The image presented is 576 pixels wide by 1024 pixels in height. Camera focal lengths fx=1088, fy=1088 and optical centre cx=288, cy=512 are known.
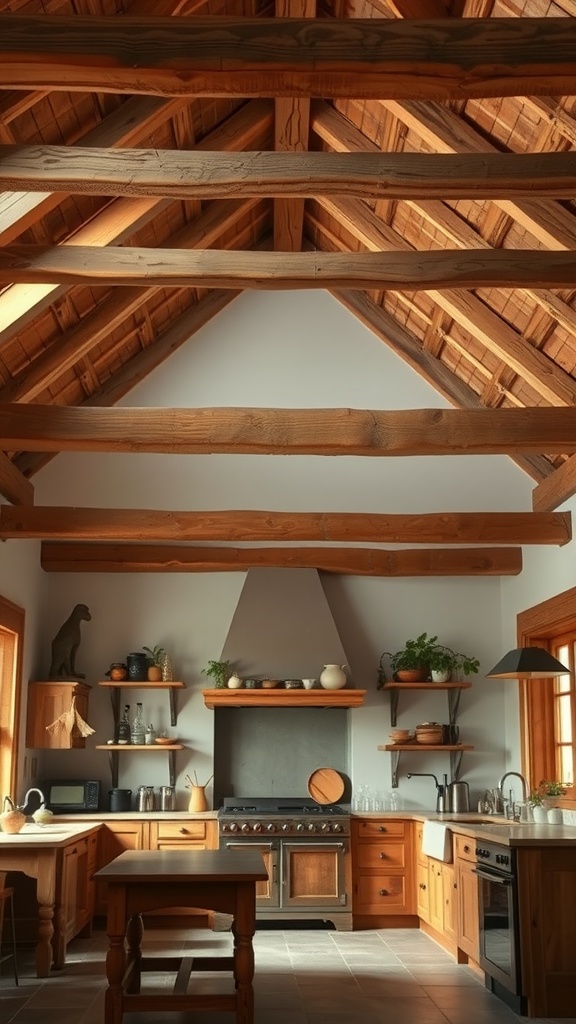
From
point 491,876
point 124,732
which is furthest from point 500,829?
point 124,732

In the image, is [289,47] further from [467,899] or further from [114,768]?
[114,768]

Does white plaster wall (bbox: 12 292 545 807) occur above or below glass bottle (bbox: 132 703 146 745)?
above

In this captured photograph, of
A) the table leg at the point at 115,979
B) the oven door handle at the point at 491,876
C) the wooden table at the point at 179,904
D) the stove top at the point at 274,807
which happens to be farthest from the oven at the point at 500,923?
the stove top at the point at 274,807

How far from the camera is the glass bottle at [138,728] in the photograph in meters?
9.25

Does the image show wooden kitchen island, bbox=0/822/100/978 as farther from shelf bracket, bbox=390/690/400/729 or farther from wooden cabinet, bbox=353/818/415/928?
shelf bracket, bbox=390/690/400/729

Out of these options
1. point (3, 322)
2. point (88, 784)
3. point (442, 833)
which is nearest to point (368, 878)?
point (442, 833)

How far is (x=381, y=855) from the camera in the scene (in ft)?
28.2

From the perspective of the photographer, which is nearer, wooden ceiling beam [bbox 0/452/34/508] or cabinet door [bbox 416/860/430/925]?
wooden ceiling beam [bbox 0/452/34/508]

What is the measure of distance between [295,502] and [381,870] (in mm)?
3105

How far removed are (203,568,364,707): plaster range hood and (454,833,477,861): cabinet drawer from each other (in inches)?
80.8

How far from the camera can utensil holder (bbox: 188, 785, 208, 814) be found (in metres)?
9.03

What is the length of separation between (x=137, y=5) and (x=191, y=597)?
513 centimetres

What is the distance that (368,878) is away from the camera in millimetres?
8578

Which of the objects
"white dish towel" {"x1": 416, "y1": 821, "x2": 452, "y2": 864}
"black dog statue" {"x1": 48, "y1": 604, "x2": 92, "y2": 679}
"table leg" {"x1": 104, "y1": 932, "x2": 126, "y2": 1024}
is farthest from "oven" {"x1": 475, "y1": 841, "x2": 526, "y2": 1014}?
"black dog statue" {"x1": 48, "y1": 604, "x2": 92, "y2": 679}
